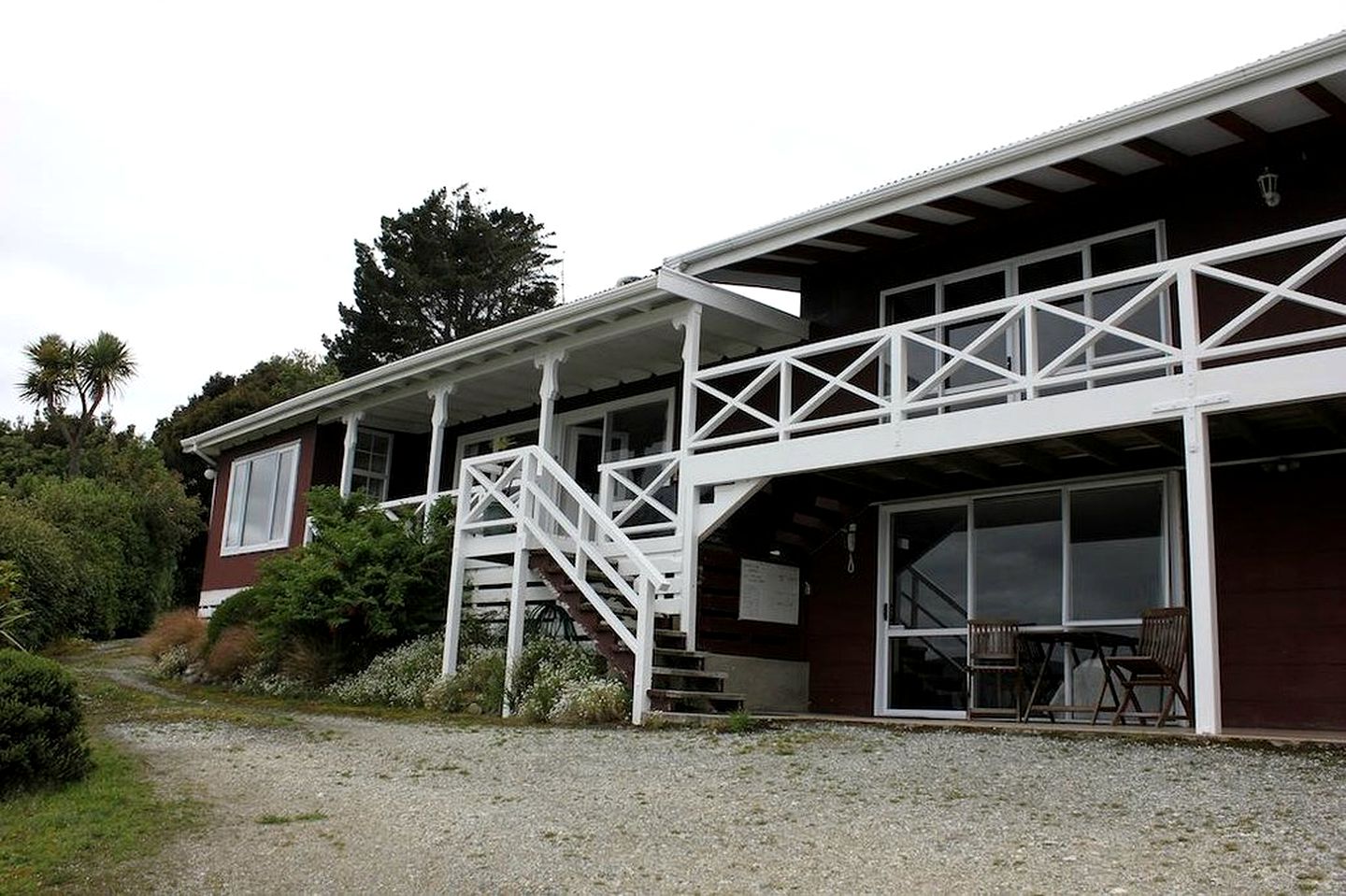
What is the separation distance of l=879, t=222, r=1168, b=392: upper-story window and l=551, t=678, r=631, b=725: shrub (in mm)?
4275

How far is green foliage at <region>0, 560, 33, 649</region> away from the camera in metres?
12.1

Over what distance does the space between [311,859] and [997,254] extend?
8.66 meters

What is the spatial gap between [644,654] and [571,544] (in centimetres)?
274

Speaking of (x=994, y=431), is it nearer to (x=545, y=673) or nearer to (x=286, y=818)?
(x=545, y=673)

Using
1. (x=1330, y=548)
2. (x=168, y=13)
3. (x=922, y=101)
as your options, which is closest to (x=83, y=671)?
(x=168, y=13)

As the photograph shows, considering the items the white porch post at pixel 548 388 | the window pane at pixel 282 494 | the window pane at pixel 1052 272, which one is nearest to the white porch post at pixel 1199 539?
the window pane at pixel 1052 272

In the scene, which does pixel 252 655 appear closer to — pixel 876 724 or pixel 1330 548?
pixel 876 724

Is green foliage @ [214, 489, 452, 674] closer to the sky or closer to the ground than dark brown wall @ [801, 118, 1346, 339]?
closer to the ground

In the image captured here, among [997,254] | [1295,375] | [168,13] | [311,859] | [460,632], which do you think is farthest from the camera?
[460,632]

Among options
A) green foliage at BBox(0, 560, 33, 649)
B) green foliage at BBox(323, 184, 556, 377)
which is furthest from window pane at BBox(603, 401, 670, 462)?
green foliage at BBox(323, 184, 556, 377)

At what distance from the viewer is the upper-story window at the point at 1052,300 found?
413 inches

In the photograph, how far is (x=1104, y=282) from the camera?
29.6ft

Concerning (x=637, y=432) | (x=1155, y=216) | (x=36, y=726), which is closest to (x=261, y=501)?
(x=637, y=432)

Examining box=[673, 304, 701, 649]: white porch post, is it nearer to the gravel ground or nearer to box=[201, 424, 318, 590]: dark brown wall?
the gravel ground
